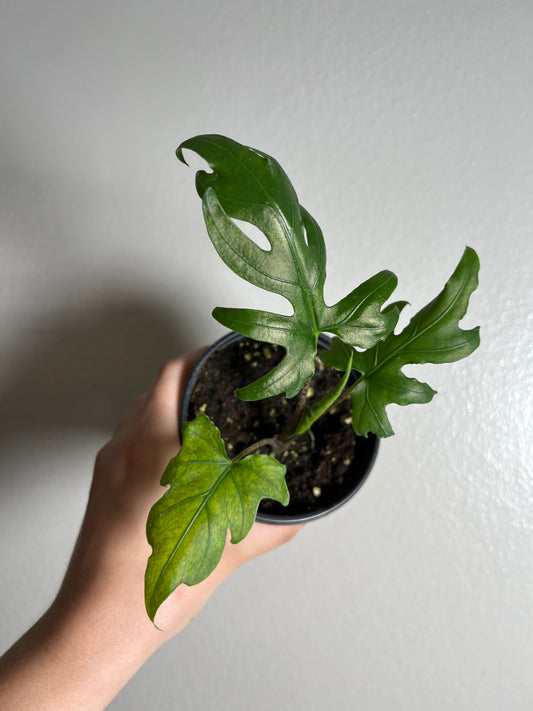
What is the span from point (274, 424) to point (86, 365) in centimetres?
34

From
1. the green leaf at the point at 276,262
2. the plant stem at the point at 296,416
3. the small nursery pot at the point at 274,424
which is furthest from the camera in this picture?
the small nursery pot at the point at 274,424

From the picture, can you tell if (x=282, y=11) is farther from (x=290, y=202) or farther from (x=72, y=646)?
(x=72, y=646)

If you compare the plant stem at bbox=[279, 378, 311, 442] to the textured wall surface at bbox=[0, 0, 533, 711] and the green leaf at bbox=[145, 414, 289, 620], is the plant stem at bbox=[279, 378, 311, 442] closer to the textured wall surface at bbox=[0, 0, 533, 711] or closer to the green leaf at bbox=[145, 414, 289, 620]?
the green leaf at bbox=[145, 414, 289, 620]

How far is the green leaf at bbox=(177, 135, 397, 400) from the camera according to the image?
461mm

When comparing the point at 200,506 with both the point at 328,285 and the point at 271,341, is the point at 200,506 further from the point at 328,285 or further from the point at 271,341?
the point at 328,285

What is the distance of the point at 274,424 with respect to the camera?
73cm

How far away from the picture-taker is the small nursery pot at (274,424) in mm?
691

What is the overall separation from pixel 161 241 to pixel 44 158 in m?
0.21

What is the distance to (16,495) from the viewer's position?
3.01ft

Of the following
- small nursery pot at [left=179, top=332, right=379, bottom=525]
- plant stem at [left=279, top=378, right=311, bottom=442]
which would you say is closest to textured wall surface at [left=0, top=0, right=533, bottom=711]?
small nursery pot at [left=179, top=332, right=379, bottom=525]

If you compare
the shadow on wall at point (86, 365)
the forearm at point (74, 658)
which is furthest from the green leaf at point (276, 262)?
the shadow on wall at point (86, 365)

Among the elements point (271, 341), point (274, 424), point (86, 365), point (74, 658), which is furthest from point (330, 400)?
point (86, 365)

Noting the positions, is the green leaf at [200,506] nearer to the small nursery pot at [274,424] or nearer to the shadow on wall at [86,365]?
the small nursery pot at [274,424]

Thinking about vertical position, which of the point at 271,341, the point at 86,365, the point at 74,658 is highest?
the point at 271,341
